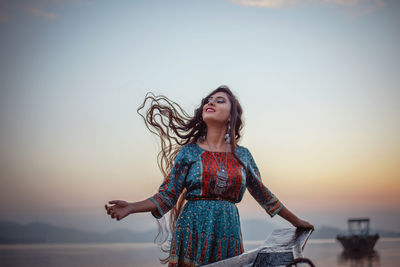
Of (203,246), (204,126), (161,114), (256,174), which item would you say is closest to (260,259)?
(203,246)

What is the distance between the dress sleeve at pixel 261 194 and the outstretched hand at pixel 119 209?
105 cm

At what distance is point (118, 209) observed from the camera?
7.72ft

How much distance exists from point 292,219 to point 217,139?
0.79 meters

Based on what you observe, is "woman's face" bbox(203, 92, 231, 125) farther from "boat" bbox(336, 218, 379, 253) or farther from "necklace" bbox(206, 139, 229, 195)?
"boat" bbox(336, 218, 379, 253)

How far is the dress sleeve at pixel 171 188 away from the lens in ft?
8.65

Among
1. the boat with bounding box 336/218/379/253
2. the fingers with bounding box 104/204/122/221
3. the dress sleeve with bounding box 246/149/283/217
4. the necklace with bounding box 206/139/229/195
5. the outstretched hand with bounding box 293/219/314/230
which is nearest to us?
the fingers with bounding box 104/204/122/221

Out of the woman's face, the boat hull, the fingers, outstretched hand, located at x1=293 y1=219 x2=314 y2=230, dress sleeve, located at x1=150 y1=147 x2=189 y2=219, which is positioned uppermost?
the woman's face

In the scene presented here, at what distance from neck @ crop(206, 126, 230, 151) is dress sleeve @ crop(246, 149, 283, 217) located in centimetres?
23

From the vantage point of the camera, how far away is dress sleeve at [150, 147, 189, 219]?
104 inches

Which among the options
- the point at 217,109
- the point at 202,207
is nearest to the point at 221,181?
the point at 202,207

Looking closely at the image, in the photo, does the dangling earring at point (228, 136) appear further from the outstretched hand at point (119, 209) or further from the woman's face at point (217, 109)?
the outstretched hand at point (119, 209)

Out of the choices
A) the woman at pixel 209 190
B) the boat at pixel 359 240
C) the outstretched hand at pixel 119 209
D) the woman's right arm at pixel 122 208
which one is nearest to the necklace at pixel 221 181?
the woman at pixel 209 190

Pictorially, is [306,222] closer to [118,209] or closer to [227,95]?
[227,95]

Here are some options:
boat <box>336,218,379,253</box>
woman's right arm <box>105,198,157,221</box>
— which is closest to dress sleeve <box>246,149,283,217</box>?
woman's right arm <box>105,198,157,221</box>
